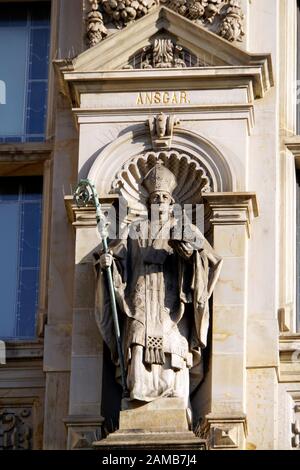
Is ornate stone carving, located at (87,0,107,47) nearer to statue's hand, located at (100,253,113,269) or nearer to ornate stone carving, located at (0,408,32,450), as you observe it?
statue's hand, located at (100,253,113,269)

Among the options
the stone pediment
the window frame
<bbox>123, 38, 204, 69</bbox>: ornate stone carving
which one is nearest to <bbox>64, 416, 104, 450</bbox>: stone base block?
the window frame

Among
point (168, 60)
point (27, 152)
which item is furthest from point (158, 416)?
point (168, 60)

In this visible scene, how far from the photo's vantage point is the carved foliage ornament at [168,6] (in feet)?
121

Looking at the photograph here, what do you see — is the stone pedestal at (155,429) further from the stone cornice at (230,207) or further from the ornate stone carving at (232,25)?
the ornate stone carving at (232,25)

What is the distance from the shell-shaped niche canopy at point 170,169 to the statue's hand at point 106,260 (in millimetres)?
1136

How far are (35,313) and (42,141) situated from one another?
2.19 m

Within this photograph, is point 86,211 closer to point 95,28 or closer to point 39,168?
point 39,168

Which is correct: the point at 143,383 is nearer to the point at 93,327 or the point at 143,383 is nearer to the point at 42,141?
the point at 93,327

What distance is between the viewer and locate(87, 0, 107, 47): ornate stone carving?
122 ft

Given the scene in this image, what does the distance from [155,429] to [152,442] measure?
281mm

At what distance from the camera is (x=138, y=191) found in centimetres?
3634

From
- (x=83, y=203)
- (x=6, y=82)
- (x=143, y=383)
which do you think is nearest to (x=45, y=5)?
(x=6, y=82)

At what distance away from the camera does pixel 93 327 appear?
116ft

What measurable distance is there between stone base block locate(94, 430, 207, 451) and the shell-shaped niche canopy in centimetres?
325
